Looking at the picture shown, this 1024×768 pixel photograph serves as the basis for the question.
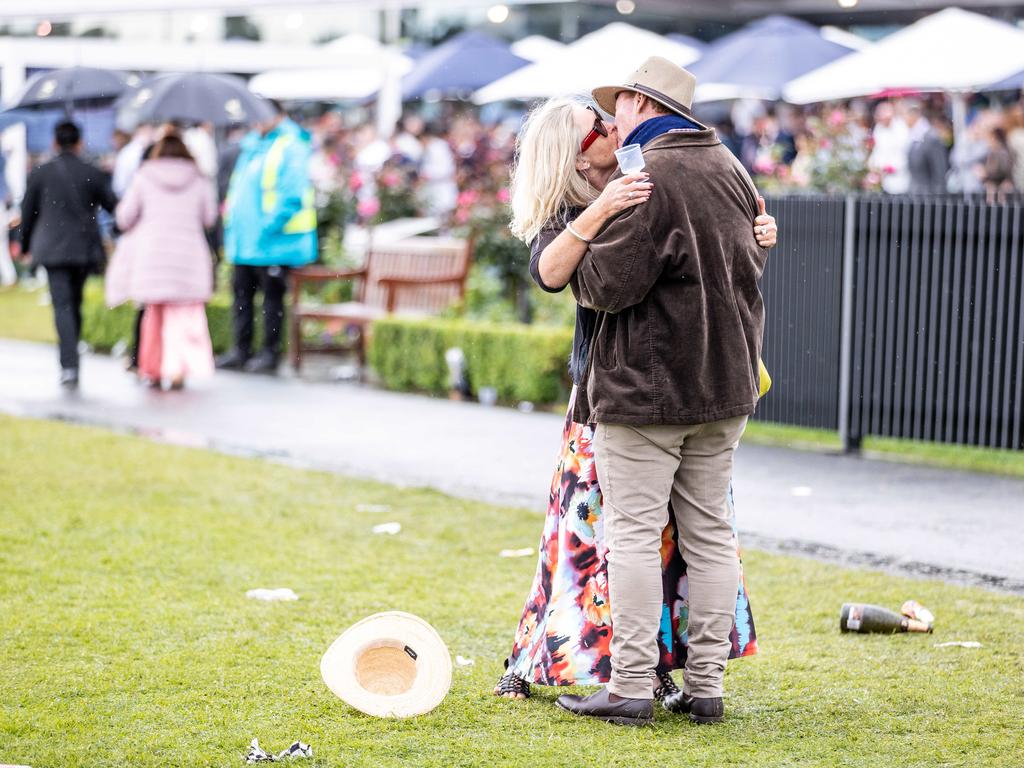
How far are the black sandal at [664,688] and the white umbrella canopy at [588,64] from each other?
13135mm

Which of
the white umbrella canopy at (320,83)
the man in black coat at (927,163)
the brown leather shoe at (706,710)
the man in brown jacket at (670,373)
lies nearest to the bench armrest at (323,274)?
the white umbrella canopy at (320,83)

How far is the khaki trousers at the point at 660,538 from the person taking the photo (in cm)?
425

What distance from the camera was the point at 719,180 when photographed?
4.20 meters

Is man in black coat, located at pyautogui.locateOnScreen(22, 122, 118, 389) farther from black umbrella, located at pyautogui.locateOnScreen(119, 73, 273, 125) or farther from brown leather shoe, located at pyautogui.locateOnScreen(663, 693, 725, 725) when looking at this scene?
brown leather shoe, located at pyautogui.locateOnScreen(663, 693, 725, 725)

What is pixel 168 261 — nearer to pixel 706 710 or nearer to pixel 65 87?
pixel 65 87

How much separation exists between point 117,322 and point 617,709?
10.8m

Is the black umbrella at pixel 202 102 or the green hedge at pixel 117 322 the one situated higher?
the black umbrella at pixel 202 102

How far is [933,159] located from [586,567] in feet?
41.5

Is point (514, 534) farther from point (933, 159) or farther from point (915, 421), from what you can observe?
point (933, 159)

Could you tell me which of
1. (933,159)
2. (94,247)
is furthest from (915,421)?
(933,159)

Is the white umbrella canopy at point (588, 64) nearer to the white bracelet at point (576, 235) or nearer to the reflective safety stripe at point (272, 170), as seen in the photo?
the reflective safety stripe at point (272, 170)

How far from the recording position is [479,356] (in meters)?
11.3

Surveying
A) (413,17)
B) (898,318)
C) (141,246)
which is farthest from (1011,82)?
(413,17)

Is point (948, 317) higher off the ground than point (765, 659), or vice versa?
point (948, 317)
